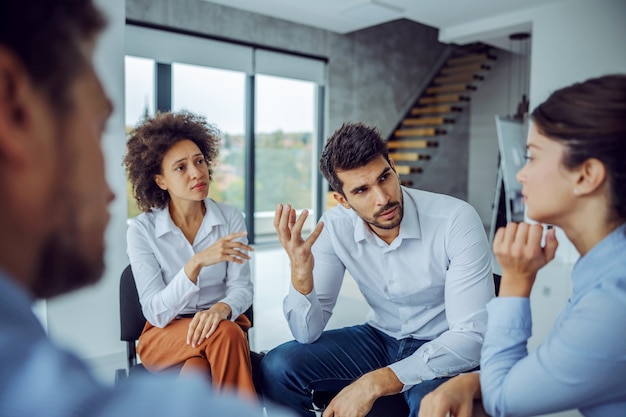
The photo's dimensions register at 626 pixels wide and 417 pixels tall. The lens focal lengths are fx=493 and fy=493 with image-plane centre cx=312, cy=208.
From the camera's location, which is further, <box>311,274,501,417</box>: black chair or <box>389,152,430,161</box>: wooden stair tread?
<box>389,152,430,161</box>: wooden stair tread

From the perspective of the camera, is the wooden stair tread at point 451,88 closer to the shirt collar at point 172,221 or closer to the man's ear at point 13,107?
the shirt collar at point 172,221

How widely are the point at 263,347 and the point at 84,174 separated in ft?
9.54

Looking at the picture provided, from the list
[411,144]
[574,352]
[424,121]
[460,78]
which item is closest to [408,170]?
[411,144]

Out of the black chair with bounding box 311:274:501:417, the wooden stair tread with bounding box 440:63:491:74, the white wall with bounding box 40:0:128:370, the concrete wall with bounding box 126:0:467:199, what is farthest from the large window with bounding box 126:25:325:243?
the black chair with bounding box 311:274:501:417

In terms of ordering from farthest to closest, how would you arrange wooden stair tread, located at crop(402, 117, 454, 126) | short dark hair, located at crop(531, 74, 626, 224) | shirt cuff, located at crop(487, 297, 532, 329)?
wooden stair tread, located at crop(402, 117, 454, 126), shirt cuff, located at crop(487, 297, 532, 329), short dark hair, located at crop(531, 74, 626, 224)

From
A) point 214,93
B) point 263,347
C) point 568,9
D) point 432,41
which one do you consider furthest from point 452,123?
point 263,347

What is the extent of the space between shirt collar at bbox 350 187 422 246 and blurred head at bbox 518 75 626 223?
671mm

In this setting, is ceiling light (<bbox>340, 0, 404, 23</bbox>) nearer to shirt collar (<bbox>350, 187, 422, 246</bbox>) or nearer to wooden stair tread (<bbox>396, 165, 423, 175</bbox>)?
wooden stair tread (<bbox>396, 165, 423, 175</bbox>)

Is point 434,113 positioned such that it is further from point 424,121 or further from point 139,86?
point 139,86

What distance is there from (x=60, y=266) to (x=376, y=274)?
1.41 metres

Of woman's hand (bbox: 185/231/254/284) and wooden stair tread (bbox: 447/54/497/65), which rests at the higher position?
wooden stair tread (bbox: 447/54/497/65)

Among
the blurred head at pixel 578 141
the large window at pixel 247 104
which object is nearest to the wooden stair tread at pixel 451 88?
the large window at pixel 247 104

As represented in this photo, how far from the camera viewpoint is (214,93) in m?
6.49

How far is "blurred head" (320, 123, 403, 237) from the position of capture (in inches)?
62.3
